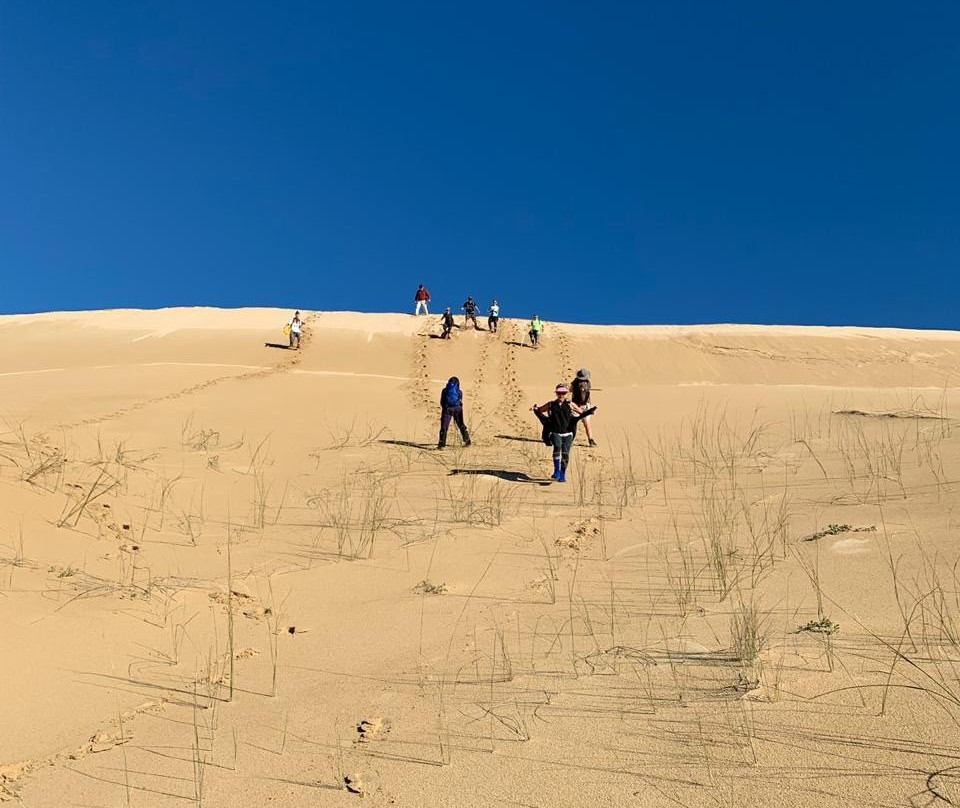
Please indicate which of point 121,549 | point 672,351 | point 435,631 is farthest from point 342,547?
point 672,351

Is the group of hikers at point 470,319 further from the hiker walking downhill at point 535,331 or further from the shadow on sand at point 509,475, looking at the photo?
the shadow on sand at point 509,475

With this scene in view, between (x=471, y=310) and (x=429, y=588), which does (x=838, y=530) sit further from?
(x=471, y=310)

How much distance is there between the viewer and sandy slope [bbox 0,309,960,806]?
2161 millimetres

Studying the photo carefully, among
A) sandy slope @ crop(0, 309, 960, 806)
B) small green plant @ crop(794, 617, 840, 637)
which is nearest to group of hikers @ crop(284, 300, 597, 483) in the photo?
sandy slope @ crop(0, 309, 960, 806)

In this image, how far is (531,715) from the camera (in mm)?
2488

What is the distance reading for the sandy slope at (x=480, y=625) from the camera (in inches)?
85.1

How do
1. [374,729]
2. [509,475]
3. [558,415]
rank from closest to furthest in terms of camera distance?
[374,729] → [558,415] → [509,475]

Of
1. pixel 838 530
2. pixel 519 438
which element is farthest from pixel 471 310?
pixel 838 530

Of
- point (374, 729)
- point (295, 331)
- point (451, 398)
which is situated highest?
point (295, 331)

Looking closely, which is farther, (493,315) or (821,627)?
(493,315)

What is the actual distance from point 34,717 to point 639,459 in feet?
27.3

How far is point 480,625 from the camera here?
3.60 meters

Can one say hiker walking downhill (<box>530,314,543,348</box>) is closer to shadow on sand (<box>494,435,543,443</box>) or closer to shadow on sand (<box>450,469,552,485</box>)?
shadow on sand (<box>494,435,543,443</box>)

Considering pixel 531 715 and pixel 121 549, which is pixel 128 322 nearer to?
pixel 121 549
